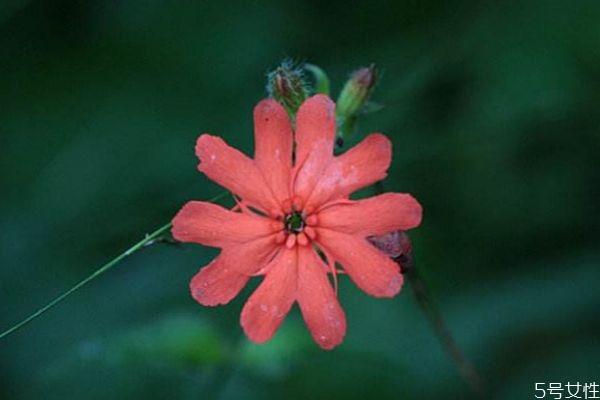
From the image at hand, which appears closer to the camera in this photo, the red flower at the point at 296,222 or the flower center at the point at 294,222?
the red flower at the point at 296,222

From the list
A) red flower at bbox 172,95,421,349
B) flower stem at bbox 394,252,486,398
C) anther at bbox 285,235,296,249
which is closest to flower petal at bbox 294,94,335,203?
red flower at bbox 172,95,421,349

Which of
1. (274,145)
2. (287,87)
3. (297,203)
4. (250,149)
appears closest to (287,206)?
(297,203)

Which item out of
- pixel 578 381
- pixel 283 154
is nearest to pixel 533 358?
pixel 578 381

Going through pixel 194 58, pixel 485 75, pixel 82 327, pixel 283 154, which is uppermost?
pixel 194 58

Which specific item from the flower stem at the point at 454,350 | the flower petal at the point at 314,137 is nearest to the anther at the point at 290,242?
the flower petal at the point at 314,137

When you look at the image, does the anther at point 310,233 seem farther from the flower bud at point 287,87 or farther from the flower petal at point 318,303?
the flower bud at point 287,87

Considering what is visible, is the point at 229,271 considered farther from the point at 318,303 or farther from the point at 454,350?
the point at 454,350

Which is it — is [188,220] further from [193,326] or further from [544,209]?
[544,209]
